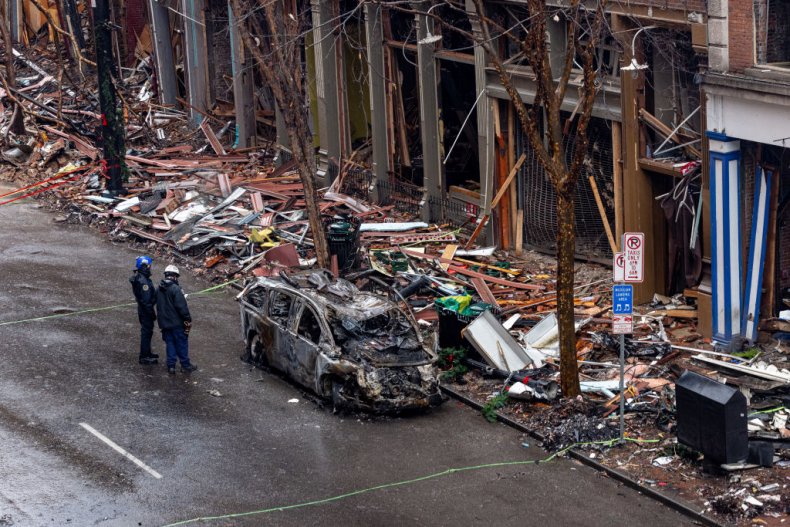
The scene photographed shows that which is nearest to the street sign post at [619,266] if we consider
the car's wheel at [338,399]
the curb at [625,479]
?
the curb at [625,479]

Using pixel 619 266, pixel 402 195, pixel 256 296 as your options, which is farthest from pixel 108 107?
pixel 619 266

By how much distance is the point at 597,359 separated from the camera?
1795 cm

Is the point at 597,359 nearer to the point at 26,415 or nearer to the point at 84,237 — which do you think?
the point at 26,415

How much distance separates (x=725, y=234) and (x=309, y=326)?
6.21m

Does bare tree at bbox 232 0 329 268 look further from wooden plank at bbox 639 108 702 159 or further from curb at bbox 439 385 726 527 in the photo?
curb at bbox 439 385 726 527

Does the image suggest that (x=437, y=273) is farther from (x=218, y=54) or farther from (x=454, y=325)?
(x=218, y=54)

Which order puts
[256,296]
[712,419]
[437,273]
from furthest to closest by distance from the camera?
[437,273] → [256,296] → [712,419]

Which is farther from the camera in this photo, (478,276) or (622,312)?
(478,276)

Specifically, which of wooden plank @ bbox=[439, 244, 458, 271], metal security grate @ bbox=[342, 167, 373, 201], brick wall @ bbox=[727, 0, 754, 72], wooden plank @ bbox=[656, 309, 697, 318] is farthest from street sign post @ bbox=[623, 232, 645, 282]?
metal security grate @ bbox=[342, 167, 373, 201]

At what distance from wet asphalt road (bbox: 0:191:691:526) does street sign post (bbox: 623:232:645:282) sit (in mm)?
2465

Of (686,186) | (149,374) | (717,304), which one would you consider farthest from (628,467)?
(149,374)

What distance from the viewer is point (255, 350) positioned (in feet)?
60.4

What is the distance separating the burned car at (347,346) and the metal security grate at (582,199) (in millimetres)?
5981

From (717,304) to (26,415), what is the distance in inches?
392
